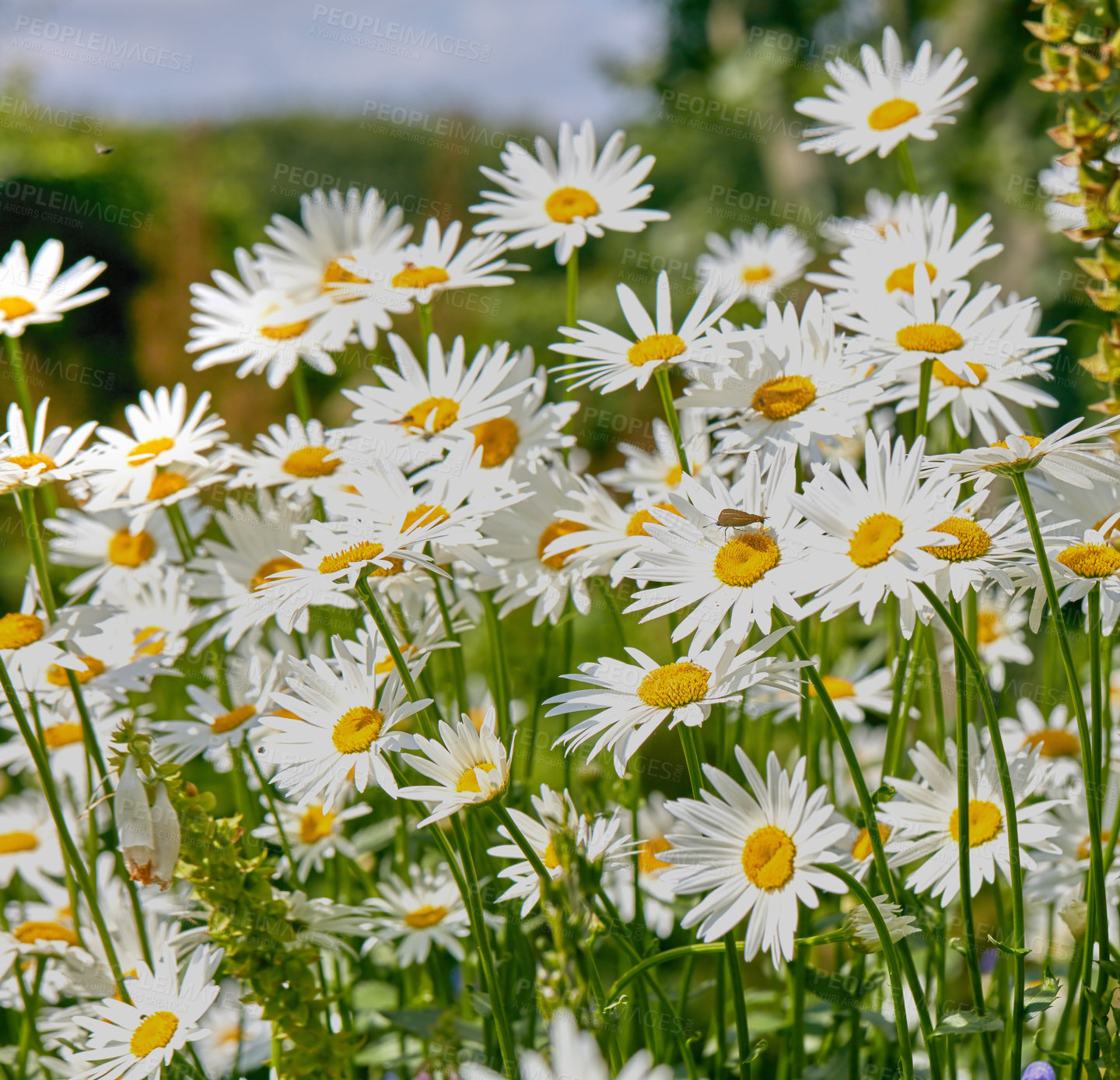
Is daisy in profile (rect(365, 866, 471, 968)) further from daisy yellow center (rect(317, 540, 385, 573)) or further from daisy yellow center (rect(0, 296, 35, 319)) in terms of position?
daisy yellow center (rect(0, 296, 35, 319))

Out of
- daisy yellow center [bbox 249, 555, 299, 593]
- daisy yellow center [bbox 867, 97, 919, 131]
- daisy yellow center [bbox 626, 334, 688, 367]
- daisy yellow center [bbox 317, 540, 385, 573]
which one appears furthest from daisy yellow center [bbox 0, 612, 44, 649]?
daisy yellow center [bbox 867, 97, 919, 131]

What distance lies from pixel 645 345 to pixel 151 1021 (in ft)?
2.73

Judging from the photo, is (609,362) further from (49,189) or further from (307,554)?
(49,189)

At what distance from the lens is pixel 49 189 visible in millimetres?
6422

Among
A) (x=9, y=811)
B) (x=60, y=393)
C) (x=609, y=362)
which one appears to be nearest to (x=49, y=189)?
(x=60, y=393)

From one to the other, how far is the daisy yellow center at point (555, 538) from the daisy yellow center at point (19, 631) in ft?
1.82

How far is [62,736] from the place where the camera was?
4.90ft

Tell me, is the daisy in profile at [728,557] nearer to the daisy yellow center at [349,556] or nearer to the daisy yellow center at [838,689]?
the daisy yellow center at [349,556]

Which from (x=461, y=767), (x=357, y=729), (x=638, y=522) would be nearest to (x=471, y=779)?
(x=461, y=767)

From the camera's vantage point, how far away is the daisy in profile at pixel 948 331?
1086mm

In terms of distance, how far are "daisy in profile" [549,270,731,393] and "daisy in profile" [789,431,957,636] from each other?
258mm

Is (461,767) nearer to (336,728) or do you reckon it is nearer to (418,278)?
(336,728)

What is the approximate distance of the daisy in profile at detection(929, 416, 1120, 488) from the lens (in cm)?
85

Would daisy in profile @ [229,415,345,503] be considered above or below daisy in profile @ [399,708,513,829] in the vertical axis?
above
